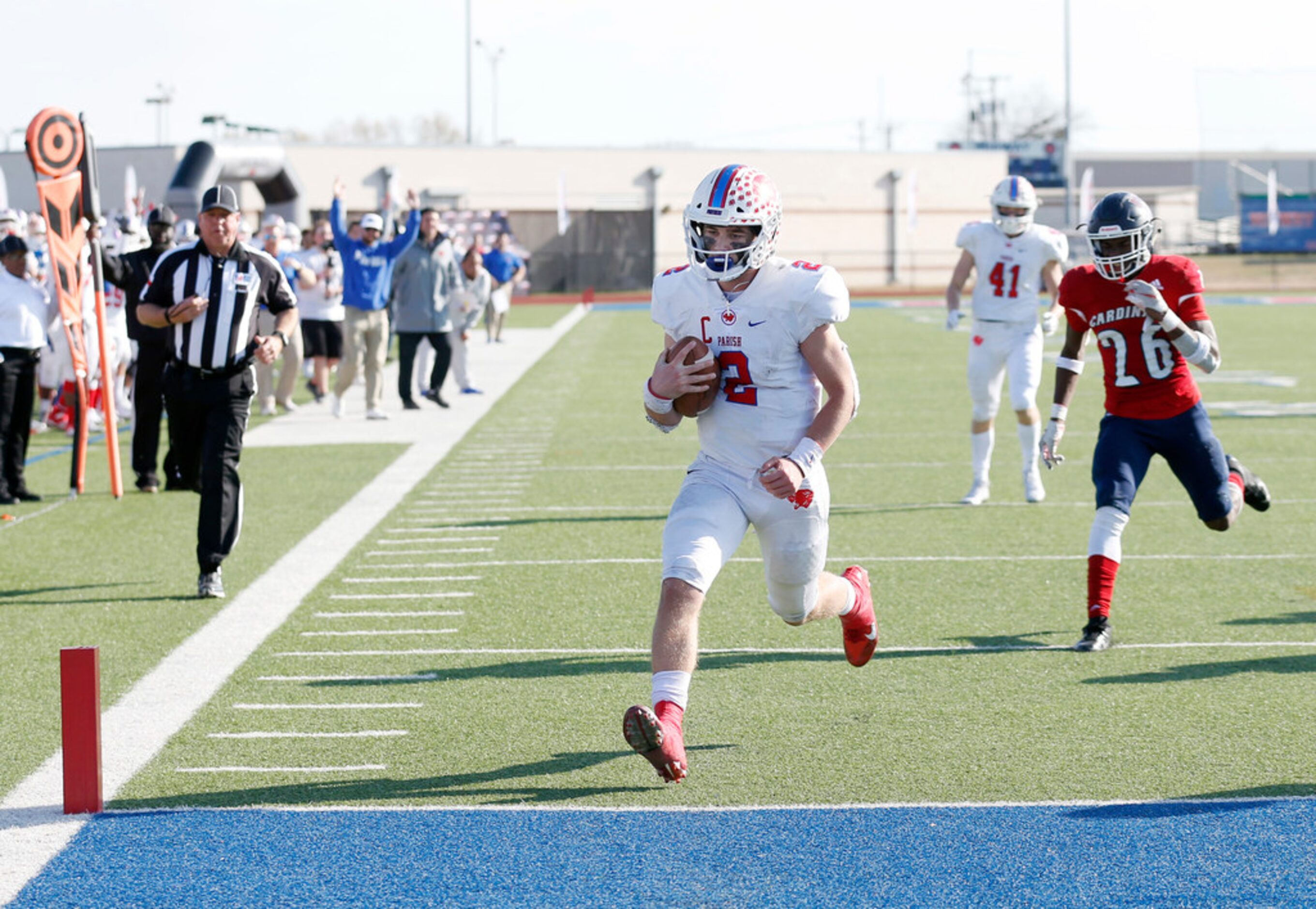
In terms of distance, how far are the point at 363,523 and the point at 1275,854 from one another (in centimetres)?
663

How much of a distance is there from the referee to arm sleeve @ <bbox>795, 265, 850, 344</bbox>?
3489 mm

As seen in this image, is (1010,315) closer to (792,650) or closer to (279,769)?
(792,650)

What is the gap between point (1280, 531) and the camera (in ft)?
30.2

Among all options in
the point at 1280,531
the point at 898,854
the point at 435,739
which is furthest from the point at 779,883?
the point at 1280,531

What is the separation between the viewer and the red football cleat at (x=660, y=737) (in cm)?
443

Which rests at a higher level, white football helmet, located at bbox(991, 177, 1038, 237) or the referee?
white football helmet, located at bbox(991, 177, 1038, 237)

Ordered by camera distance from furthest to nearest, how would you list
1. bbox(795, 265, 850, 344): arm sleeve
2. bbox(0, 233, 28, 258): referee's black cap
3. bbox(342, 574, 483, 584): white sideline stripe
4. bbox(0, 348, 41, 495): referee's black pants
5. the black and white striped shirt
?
bbox(0, 233, 28, 258): referee's black cap
bbox(0, 348, 41, 495): referee's black pants
bbox(342, 574, 483, 584): white sideline stripe
the black and white striped shirt
bbox(795, 265, 850, 344): arm sleeve

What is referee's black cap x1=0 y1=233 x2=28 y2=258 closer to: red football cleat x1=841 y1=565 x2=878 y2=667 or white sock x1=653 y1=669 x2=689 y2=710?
red football cleat x1=841 y1=565 x2=878 y2=667

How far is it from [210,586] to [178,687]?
1.70 meters

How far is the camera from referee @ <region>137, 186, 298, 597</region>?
7641 mm

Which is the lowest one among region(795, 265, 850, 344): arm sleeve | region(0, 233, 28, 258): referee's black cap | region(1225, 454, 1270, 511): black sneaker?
region(1225, 454, 1270, 511): black sneaker

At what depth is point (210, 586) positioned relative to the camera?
25.2 ft

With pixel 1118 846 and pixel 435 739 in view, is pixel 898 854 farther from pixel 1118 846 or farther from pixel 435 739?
pixel 435 739

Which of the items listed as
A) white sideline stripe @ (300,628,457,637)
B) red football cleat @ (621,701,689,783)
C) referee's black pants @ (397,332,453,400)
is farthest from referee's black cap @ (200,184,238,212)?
referee's black pants @ (397,332,453,400)
